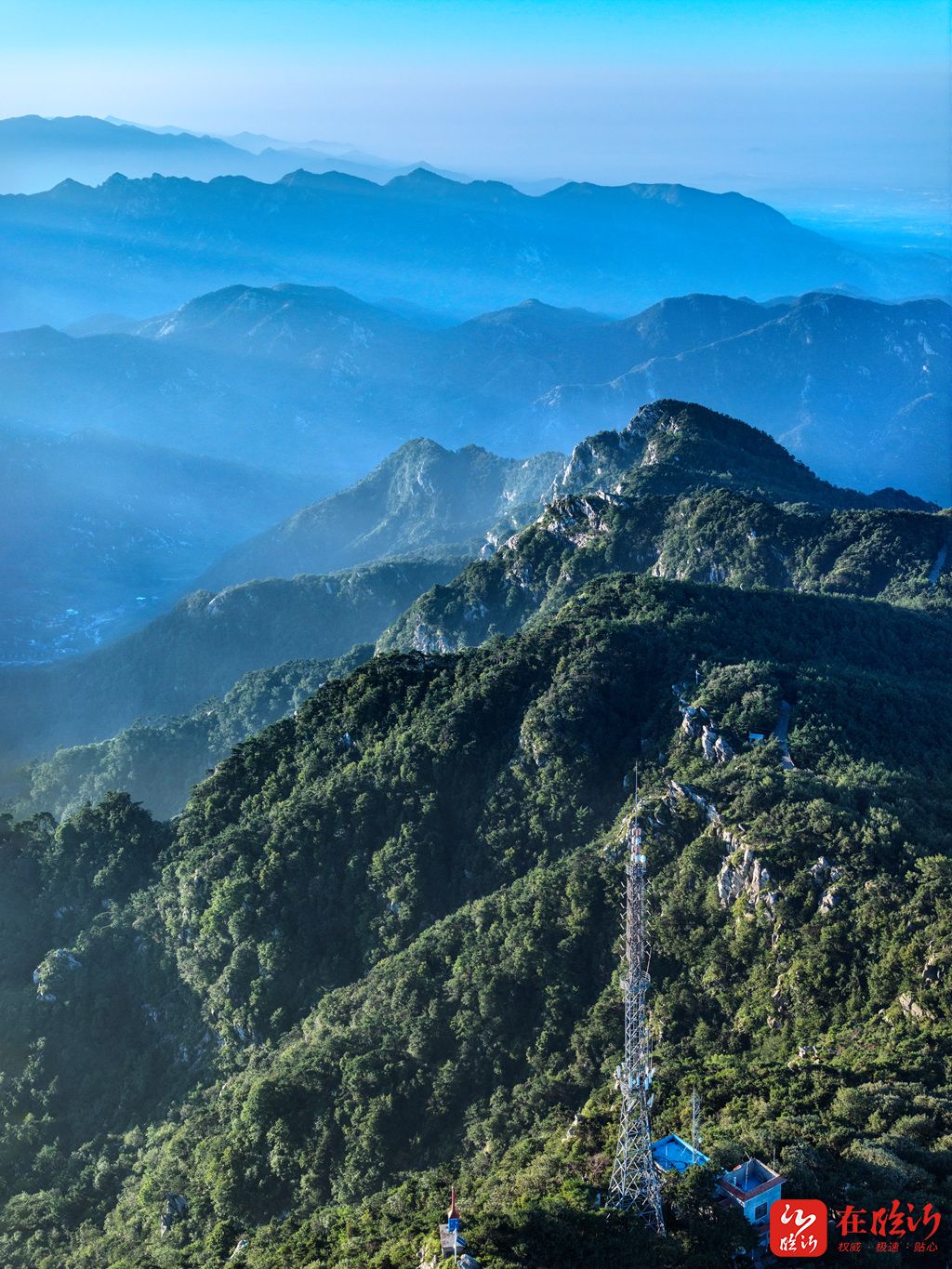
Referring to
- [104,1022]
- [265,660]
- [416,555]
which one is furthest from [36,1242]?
[416,555]

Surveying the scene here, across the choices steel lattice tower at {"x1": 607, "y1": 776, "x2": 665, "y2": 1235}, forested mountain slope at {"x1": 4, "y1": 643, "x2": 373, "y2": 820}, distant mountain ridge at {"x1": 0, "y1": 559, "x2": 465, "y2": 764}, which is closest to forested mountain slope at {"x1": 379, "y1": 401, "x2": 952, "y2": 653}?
forested mountain slope at {"x1": 4, "y1": 643, "x2": 373, "y2": 820}

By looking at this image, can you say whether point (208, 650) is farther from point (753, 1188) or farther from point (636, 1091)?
point (636, 1091)

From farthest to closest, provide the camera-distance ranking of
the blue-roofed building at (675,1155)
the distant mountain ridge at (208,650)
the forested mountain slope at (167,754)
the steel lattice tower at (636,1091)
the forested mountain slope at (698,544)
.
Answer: the distant mountain ridge at (208,650)
the forested mountain slope at (167,754)
the forested mountain slope at (698,544)
the blue-roofed building at (675,1155)
the steel lattice tower at (636,1091)

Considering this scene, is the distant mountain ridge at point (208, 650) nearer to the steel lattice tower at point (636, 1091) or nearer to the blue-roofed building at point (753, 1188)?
the blue-roofed building at point (753, 1188)

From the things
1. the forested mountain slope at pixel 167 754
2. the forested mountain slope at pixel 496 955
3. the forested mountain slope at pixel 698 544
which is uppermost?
the forested mountain slope at pixel 698 544

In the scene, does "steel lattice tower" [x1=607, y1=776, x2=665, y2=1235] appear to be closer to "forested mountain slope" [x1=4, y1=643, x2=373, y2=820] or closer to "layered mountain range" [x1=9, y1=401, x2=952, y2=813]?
"layered mountain range" [x1=9, y1=401, x2=952, y2=813]

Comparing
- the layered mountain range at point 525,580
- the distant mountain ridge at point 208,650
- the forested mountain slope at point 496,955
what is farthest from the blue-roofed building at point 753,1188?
the distant mountain ridge at point 208,650

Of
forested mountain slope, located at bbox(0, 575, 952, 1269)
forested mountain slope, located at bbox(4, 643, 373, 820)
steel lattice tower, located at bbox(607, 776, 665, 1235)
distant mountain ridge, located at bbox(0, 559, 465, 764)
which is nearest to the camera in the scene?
steel lattice tower, located at bbox(607, 776, 665, 1235)
